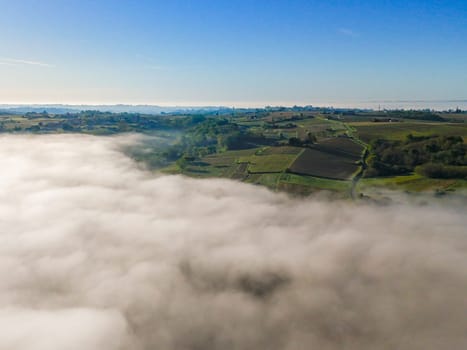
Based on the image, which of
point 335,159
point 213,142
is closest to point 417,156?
point 335,159

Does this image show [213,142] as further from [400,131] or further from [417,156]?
[417,156]

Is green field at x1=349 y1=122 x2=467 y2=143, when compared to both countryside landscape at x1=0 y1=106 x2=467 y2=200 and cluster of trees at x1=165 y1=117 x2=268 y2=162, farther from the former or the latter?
cluster of trees at x1=165 y1=117 x2=268 y2=162

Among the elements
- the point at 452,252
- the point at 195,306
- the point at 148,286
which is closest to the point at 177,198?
the point at 148,286

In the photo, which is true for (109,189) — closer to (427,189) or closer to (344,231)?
(344,231)

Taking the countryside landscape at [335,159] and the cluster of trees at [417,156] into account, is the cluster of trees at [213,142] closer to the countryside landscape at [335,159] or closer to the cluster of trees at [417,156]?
the countryside landscape at [335,159]

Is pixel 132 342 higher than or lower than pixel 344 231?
lower

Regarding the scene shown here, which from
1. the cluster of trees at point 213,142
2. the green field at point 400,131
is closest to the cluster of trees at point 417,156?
the green field at point 400,131

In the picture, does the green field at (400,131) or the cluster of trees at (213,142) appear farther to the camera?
the cluster of trees at (213,142)

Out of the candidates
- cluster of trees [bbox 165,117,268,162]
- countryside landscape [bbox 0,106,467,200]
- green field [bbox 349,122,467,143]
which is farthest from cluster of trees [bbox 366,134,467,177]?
cluster of trees [bbox 165,117,268,162]
